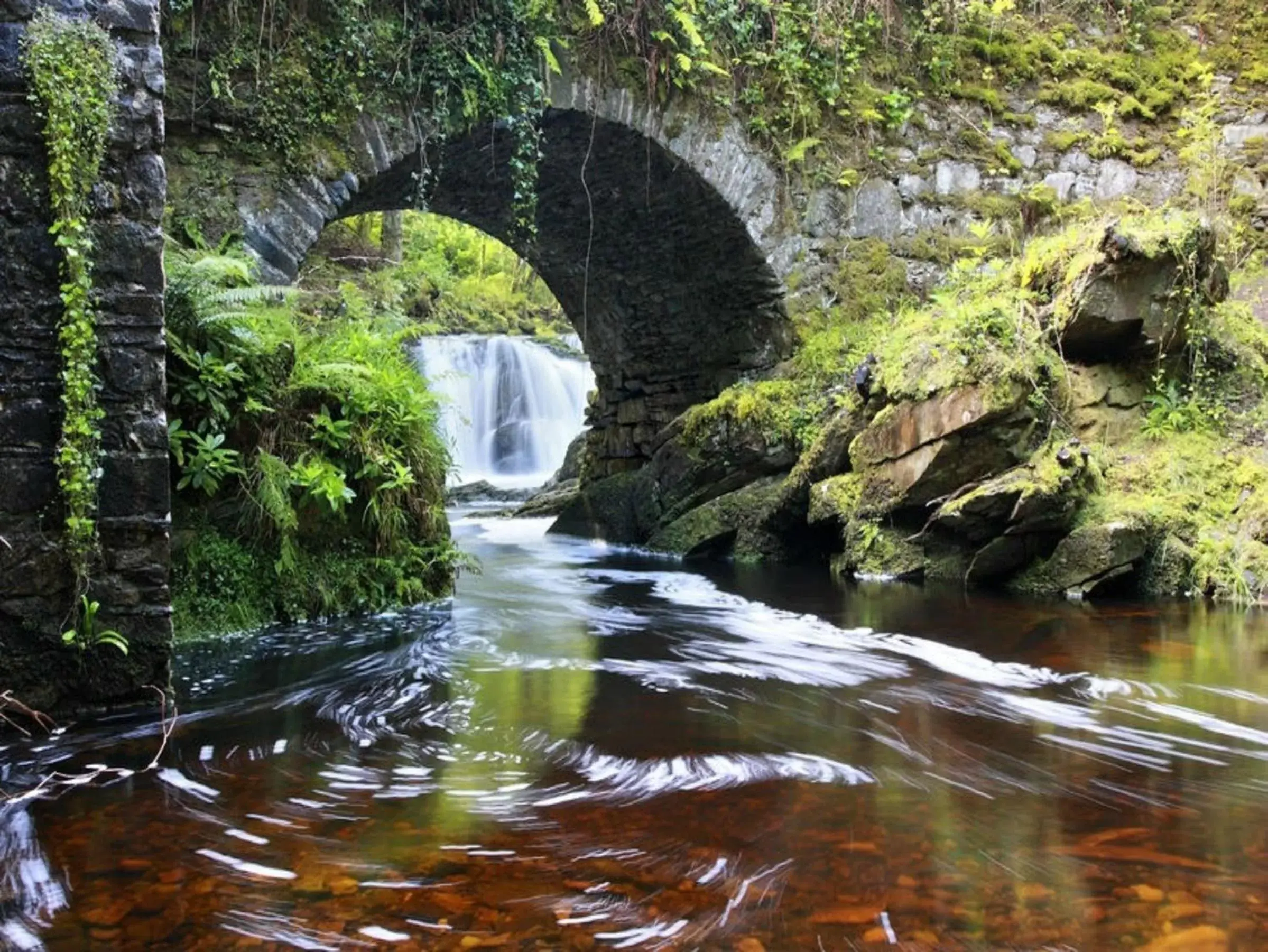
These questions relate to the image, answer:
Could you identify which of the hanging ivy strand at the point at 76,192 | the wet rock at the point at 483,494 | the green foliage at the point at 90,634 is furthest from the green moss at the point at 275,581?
the wet rock at the point at 483,494

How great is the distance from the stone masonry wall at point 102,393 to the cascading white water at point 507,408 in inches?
527

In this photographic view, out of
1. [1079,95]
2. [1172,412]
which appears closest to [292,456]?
[1172,412]

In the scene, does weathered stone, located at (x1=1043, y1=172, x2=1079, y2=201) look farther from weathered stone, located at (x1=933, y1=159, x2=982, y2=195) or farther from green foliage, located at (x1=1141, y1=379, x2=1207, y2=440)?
green foliage, located at (x1=1141, y1=379, x2=1207, y2=440)

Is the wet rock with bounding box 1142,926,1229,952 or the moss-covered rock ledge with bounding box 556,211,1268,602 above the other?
the moss-covered rock ledge with bounding box 556,211,1268,602

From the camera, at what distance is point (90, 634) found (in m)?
3.05

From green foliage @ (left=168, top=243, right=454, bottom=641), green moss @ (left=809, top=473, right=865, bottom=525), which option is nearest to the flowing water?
green foliage @ (left=168, top=243, right=454, bottom=641)

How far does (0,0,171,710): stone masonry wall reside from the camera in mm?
2836

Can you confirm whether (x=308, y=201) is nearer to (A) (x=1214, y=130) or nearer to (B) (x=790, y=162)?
(B) (x=790, y=162)

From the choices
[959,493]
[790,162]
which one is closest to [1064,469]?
[959,493]

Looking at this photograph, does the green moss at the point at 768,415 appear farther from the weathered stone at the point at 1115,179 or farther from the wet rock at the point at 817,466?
the weathered stone at the point at 1115,179

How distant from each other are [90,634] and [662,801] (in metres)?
1.97

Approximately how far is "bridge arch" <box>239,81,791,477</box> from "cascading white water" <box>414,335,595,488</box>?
4.55m

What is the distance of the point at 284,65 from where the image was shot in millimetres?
6465

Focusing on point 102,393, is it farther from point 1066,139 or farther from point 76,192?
point 1066,139
